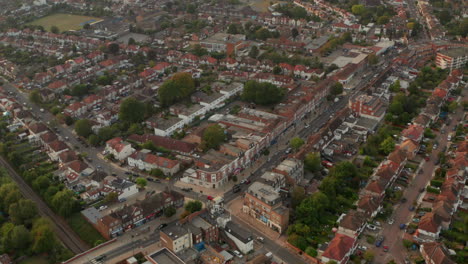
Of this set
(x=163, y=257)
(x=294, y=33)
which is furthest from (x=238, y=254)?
(x=294, y=33)

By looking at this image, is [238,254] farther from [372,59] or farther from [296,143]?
[372,59]

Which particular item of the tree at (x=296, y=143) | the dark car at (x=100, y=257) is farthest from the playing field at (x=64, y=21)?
the dark car at (x=100, y=257)

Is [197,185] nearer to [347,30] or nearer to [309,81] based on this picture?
[309,81]

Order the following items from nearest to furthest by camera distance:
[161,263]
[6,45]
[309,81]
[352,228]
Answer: [161,263] → [352,228] → [309,81] → [6,45]

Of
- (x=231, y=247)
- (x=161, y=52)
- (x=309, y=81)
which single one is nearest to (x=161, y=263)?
(x=231, y=247)

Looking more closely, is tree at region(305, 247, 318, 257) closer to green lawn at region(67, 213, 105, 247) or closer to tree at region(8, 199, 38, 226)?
green lawn at region(67, 213, 105, 247)

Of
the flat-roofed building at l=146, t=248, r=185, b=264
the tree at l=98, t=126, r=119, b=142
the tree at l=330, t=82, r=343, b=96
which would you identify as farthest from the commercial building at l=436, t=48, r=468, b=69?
the flat-roofed building at l=146, t=248, r=185, b=264
